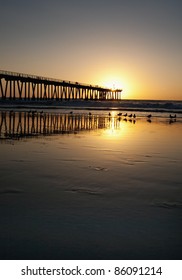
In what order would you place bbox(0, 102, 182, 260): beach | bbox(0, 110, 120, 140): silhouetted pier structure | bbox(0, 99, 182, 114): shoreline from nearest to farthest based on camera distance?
bbox(0, 102, 182, 260): beach < bbox(0, 110, 120, 140): silhouetted pier structure < bbox(0, 99, 182, 114): shoreline

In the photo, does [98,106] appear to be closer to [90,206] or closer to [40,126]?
[40,126]

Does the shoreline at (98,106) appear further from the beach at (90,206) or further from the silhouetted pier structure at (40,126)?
the beach at (90,206)

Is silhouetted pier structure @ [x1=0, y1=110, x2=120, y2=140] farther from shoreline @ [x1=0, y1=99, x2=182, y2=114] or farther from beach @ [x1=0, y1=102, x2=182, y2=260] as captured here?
shoreline @ [x1=0, y1=99, x2=182, y2=114]

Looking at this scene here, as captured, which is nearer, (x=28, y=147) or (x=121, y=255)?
(x=121, y=255)

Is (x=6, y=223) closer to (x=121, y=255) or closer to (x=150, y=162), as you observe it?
(x=121, y=255)

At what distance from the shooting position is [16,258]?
3.33 m

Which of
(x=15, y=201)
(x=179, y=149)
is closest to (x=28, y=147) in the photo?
(x=179, y=149)

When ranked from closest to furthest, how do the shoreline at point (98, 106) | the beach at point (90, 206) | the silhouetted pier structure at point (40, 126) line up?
the beach at point (90, 206)
the silhouetted pier structure at point (40, 126)
the shoreline at point (98, 106)

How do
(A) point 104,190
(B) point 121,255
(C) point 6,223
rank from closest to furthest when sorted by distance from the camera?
(B) point 121,255 → (C) point 6,223 → (A) point 104,190

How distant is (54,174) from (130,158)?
110 inches

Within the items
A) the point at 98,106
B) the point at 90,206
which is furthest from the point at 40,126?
the point at 98,106

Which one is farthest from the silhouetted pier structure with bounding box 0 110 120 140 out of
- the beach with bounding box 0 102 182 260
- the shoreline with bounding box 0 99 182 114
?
the shoreline with bounding box 0 99 182 114

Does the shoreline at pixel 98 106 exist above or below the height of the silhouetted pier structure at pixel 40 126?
above

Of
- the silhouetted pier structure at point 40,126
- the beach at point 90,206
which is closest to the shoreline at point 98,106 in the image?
the silhouetted pier structure at point 40,126
